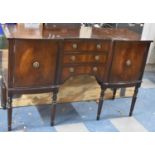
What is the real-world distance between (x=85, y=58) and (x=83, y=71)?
0.34 ft

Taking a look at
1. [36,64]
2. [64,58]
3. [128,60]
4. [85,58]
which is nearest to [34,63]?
[36,64]

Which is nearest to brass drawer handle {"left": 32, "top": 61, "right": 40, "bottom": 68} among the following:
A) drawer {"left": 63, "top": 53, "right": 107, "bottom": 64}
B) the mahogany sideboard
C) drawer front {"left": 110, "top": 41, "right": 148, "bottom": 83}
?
the mahogany sideboard

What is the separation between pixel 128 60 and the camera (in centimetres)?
213

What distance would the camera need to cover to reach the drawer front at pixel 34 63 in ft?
5.81

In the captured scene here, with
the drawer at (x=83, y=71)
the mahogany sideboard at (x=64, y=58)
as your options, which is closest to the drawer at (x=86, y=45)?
the mahogany sideboard at (x=64, y=58)

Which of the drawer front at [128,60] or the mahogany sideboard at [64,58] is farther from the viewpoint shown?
the drawer front at [128,60]

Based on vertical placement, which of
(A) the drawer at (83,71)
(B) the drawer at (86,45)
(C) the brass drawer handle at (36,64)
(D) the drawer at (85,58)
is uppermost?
(B) the drawer at (86,45)

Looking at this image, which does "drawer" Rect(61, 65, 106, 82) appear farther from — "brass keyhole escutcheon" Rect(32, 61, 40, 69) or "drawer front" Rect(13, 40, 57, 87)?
"brass keyhole escutcheon" Rect(32, 61, 40, 69)

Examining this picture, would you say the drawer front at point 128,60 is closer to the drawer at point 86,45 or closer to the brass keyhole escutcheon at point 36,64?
the drawer at point 86,45

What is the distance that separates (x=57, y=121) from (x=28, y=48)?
0.72 meters

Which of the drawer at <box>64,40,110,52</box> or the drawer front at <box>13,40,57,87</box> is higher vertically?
the drawer at <box>64,40,110,52</box>

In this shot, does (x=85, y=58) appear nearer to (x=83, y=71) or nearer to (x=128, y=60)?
(x=83, y=71)

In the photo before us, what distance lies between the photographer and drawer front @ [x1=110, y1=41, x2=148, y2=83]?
2064 mm
